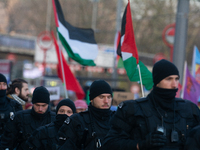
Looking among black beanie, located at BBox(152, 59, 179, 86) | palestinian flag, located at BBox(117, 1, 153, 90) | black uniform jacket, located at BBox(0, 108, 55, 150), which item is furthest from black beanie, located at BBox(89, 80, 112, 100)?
palestinian flag, located at BBox(117, 1, 153, 90)

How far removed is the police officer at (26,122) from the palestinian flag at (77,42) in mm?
2119

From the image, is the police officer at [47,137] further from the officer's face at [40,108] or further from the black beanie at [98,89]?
the black beanie at [98,89]

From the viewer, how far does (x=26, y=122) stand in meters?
6.66

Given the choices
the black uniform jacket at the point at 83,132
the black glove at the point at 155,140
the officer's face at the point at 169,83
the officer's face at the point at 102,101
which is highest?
the officer's face at the point at 169,83

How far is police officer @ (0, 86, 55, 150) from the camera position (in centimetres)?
643

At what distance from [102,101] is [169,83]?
5.63 feet

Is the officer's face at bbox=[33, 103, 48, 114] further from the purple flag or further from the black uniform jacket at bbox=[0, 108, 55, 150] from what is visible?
the purple flag

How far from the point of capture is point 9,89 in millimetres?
8258

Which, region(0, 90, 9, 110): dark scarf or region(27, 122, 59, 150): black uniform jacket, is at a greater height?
region(0, 90, 9, 110): dark scarf

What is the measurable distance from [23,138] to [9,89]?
1937 mm

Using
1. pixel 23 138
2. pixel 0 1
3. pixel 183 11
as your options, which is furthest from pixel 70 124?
pixel 0 1

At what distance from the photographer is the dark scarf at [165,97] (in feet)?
12.3

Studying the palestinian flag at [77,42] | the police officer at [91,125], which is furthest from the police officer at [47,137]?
the palestinian flag at [77,42]

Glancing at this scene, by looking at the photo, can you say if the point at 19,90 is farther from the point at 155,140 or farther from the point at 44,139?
the point at 155,140
